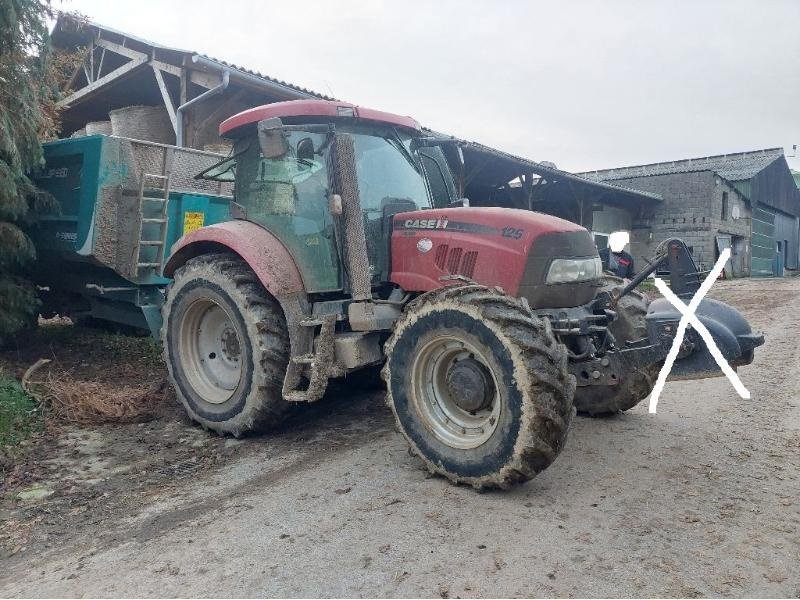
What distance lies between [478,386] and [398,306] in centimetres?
98

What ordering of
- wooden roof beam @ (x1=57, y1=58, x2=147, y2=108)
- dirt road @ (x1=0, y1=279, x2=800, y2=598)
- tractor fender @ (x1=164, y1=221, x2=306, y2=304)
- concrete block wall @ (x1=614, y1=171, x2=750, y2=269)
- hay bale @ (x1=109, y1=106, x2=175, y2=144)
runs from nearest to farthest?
dirt road @ (x1=0, y1=279, x2=800, y2=598) → tractor fender @ (x1=164, y1=221, x2=306, y2=304) → hay bale @ (x1=109, y1=106, x2=175, y2=144) → wooden roof beam @ (x1=57, y1=58, x2=147, y2=108) → concrete block wall @ (x1=614, y1=171, x2=750, y2=269)

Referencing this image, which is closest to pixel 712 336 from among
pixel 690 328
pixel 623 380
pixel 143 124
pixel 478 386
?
pixel 690 328

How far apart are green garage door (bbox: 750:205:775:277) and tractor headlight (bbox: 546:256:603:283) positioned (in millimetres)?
28937

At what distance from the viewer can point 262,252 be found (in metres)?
4.25

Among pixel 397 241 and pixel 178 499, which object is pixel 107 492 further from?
pixel 397 241

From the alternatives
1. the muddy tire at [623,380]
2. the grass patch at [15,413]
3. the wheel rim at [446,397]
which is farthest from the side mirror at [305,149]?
the grass patch at [15,413]

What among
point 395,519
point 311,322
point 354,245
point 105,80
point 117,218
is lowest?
point 395,519

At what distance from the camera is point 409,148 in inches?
183

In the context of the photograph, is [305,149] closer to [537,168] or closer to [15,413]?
[15,413]

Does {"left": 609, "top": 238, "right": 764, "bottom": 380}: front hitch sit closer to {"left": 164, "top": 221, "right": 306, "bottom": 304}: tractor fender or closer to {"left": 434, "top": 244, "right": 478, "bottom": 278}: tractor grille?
{"left": 434, "top": 244, "right": 478, "bottom": 278}: tractor grille

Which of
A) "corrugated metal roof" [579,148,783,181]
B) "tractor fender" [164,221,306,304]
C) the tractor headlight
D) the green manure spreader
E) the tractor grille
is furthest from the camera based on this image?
"corrugated metal roof" [579,148,783,181]

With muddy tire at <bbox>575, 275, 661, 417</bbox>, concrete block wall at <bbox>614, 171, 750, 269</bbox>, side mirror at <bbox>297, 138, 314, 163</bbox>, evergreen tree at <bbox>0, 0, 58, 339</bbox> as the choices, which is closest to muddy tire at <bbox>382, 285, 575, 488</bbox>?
muddy tire at <bbox>575, 275, 661, 417</bbox>

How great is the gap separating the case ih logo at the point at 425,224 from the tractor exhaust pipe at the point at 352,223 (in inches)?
12.4

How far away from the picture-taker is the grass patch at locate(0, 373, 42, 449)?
4.26m
